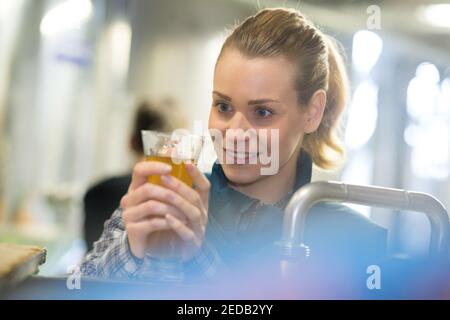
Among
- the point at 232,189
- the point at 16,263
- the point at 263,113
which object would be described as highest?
the point at 263,113

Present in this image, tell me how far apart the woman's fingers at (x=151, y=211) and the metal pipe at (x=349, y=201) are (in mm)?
131

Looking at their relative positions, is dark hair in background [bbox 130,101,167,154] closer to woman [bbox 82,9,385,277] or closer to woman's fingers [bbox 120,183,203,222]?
woman [bbox 82,9,385,277]

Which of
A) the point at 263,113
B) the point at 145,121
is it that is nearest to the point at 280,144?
the point at 263,113

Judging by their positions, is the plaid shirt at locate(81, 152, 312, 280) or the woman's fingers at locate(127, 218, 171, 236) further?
the plaid shirt at locate(81, 152, 312, 280)

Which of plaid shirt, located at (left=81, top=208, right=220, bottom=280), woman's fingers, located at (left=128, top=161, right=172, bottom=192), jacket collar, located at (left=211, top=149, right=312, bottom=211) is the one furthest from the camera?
jacket collar, located at (left=211, top=149, right=312, bottom=211)

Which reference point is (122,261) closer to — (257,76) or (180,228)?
(180,228)

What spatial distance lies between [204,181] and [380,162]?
0.39 meters

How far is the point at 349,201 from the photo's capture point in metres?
0.79

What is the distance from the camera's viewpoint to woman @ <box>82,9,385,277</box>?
2.86 feet

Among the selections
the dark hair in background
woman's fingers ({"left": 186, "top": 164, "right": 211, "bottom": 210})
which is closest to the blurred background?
the dark hair in background

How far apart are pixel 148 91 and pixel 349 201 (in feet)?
1.45
